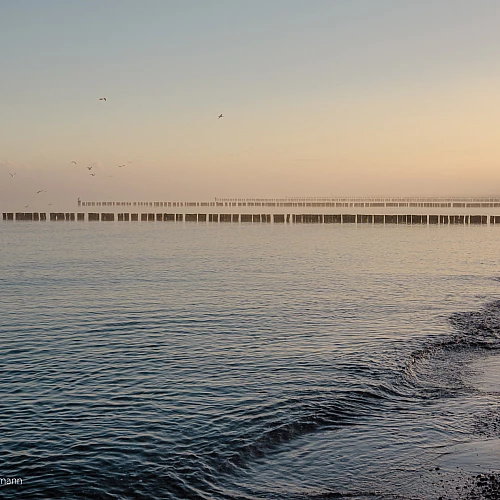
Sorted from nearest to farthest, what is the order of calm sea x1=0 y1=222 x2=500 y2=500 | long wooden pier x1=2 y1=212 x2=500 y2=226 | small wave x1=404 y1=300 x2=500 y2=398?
calm sea x1=0 y1=222 x2=500 y2=500 < small wave x1=404 y1=300 x2=500 y2=398 < long wooden pier x1=2 y1=212 x2=500 y2=226

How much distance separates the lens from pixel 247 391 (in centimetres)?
1269

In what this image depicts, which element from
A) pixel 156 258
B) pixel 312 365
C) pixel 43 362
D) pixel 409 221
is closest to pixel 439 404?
pixel 312 365

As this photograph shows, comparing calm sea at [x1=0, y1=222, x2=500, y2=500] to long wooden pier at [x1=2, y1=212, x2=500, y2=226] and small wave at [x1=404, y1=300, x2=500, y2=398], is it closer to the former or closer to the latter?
small wave at [x1=404, y1=300, x2=500, y2=398]

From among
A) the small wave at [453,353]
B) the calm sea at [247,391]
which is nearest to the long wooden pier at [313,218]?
the calm sea at [247,391]

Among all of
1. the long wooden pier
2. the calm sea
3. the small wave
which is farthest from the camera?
the long wooden pier

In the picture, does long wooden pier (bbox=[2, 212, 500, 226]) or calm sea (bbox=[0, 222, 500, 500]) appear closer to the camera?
calm sea (bbox=[0, 222, 500, 500])

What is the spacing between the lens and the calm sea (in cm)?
859

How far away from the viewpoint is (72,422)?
1072 centimetres

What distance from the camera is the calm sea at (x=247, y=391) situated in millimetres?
8594

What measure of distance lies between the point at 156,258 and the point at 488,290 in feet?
77.2

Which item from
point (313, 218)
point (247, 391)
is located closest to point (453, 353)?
point (247, 391)

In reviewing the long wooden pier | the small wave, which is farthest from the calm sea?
the long wooden pier

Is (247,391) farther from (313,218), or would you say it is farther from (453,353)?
(313,218)

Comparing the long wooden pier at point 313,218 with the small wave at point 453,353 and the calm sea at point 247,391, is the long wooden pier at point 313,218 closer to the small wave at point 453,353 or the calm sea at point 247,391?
the calm sea at point 247,391
